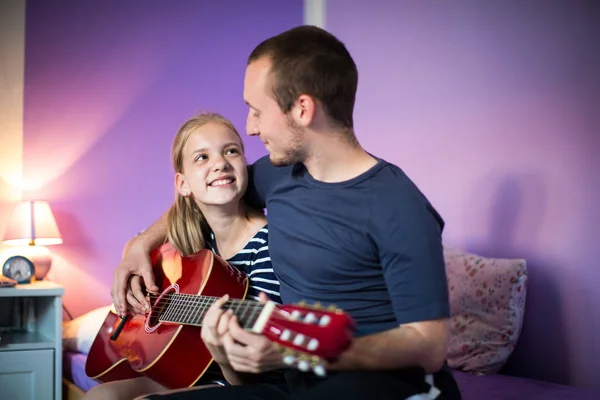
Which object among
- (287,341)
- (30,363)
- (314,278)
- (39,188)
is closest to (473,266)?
(314,278)

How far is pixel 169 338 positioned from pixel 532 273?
47.0 inches

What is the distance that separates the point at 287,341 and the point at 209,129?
951mm

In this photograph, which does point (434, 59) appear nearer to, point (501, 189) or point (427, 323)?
point (501, 189)

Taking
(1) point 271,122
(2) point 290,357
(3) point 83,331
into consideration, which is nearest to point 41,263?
(3) point 83,331

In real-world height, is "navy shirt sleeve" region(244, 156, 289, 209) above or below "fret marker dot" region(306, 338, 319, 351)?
above

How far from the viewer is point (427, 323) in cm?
112

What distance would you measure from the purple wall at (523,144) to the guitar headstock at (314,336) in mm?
1372

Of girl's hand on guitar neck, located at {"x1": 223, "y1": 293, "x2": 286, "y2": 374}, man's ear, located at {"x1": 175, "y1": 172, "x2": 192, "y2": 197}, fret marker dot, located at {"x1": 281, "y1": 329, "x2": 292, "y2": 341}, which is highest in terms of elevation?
man's ear, located at {"x1": 175, "y1": 172, "x2": 192, "y2": 197}

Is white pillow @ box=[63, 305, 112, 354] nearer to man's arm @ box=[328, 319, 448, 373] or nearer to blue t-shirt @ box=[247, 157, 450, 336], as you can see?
blue t-shirt @ box=[247, 157, 450, 336]

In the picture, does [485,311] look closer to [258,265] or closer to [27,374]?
[258,265]

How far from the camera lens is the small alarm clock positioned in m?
2.74

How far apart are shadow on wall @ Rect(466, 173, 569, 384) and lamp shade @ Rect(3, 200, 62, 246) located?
1.71 m

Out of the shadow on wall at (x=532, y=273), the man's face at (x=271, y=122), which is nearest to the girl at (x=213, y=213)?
the man's face at (x=271, y=122)

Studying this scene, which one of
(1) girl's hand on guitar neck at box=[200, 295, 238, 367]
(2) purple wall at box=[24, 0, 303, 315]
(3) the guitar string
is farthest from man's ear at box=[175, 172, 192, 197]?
(2) purple wall at box=[24, 0, 303, 315]
